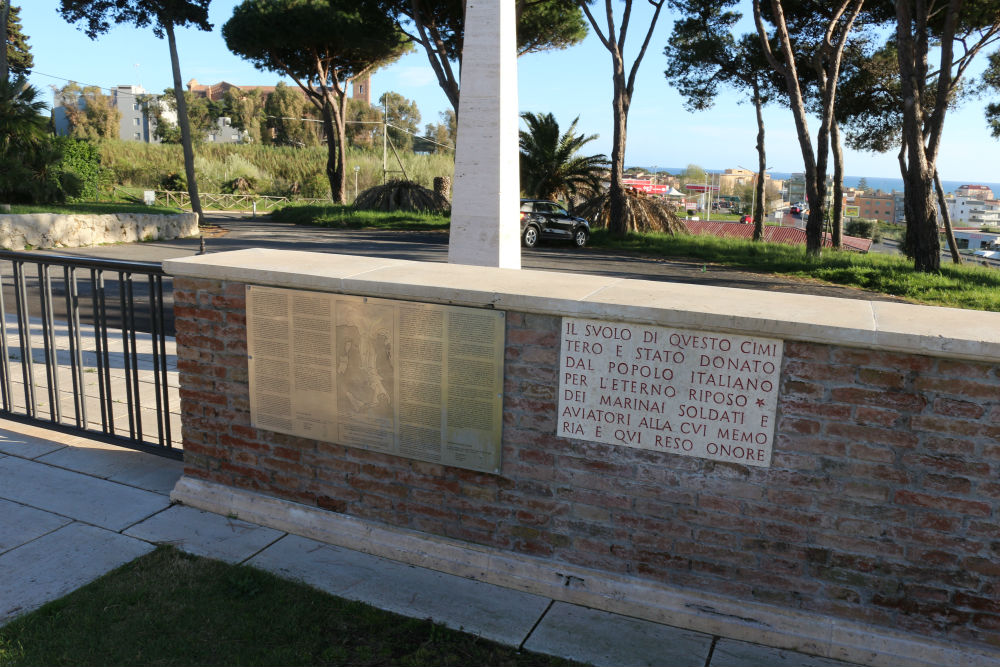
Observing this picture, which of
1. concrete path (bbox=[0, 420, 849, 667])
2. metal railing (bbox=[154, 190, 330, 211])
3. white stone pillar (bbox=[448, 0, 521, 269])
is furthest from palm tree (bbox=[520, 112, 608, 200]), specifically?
concrete path (bbox=[0, 420, 849, 667])

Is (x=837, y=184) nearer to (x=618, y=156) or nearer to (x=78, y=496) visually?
(x=618, y=156)

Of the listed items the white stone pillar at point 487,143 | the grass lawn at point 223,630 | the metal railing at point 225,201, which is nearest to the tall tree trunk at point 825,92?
the white stone pillar at point 487,143

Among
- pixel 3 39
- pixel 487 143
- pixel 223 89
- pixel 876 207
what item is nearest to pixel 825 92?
pixel 487 143

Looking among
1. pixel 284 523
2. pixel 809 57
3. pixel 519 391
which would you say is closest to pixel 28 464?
pixel 284 523

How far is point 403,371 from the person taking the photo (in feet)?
11.4

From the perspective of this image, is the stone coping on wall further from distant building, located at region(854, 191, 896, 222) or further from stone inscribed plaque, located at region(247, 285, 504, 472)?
distant building, located at region(854, 191, 896, 222)

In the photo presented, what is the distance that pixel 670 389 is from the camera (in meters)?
3.03

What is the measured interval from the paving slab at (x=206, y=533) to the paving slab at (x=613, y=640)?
144 centimetres

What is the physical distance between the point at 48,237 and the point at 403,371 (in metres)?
16.9

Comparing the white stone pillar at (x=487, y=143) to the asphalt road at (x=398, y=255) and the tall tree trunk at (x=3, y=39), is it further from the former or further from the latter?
the tall tree trunk at (x=3, y=39)

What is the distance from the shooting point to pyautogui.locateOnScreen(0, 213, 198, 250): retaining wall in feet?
54.5

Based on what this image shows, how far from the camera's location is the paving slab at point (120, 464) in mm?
4414

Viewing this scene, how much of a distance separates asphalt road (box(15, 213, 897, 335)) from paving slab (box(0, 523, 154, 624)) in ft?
21.3

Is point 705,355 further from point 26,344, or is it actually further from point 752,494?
point 26,344
